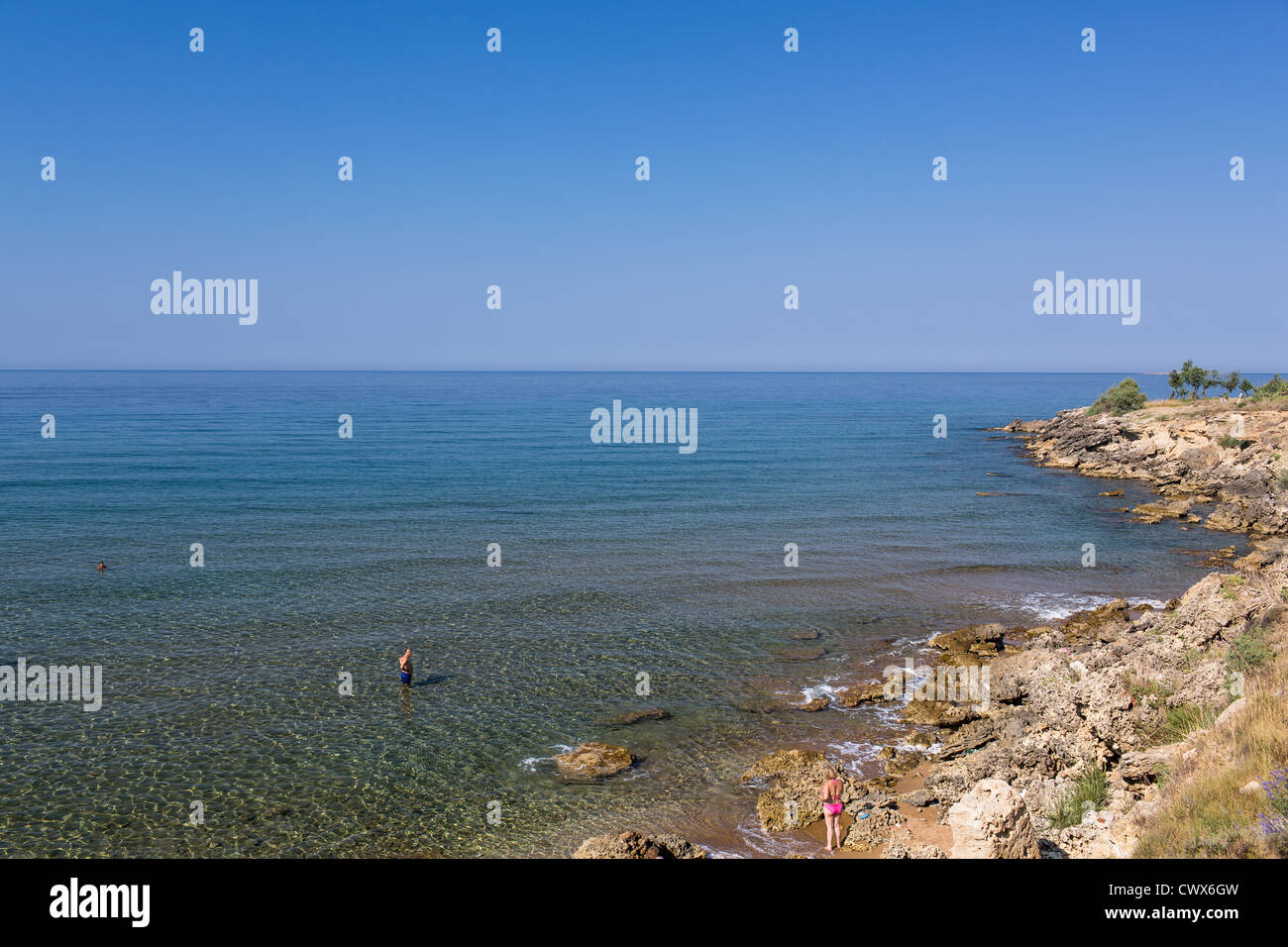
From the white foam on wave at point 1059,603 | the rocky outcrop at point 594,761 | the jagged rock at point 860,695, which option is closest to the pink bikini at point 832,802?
the rocky outcrop at point 594,761

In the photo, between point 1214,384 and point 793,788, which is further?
point 1214,384

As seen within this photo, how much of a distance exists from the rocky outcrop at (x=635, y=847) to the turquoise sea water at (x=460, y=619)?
3676mm

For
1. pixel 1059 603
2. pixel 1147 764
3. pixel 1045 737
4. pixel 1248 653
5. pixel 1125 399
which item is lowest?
pixel 1045 737

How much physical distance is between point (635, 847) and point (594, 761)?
7.82m

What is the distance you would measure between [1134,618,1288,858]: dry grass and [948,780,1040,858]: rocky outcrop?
157cm

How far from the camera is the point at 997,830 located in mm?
11836

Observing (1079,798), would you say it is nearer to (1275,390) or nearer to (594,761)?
(594,761)

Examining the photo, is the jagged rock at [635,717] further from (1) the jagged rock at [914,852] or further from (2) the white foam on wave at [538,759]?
(1) the jagged rock at [914,852]

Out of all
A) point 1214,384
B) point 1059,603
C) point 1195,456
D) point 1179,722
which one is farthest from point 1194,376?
point 1179,722

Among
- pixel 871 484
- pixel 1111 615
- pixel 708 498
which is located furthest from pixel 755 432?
pixel 1111 615

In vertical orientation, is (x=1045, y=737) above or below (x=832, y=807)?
above

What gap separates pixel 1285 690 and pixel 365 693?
23.3 meters

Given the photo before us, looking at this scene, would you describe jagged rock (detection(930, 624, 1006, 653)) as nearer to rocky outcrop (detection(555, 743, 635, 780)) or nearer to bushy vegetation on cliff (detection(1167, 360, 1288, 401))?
rocky outcrop (detection(555, 743, 635, 780))
